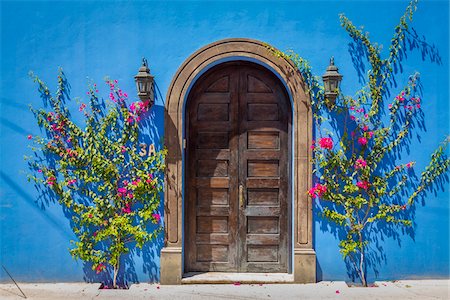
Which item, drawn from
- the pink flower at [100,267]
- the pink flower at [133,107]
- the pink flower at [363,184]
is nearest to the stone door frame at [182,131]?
the pink flower at [133,107]

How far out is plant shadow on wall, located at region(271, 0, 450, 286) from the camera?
4691 mm

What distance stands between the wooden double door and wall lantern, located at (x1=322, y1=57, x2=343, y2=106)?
20.9 inches

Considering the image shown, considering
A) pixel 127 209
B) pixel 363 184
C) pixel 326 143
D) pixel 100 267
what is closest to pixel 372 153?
pixel 363 184

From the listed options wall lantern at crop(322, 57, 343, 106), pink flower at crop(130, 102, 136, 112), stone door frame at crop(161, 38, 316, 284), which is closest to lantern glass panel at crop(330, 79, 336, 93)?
wall lantern at crop(322, 57, 343, 106)

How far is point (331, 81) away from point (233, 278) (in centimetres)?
242

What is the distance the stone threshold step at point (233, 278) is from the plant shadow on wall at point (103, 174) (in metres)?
0.45

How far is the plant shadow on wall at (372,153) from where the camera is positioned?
469 cm

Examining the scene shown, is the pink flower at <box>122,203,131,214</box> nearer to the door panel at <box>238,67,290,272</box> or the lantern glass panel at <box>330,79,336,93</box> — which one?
the door panel at <box>238,67,290,272</box>

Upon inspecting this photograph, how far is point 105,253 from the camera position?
471 cm

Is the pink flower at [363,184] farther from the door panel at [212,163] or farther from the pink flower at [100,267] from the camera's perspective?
the pink flower at [100,267]

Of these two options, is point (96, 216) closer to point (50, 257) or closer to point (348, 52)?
point (50, 257)

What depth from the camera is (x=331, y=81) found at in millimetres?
4535

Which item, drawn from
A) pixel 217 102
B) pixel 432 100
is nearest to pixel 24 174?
pixel 217 102

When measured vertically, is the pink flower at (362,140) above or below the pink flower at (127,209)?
above
